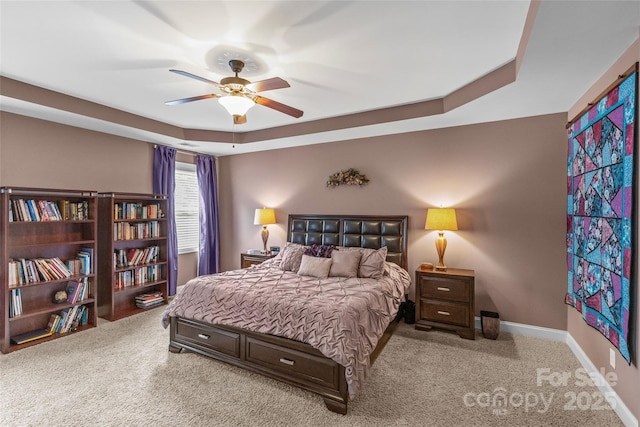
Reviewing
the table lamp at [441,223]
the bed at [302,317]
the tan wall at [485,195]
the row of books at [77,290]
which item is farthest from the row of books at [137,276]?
the table lamp at [441,223]

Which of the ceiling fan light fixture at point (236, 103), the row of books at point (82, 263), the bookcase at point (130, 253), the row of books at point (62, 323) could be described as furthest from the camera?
the bookcase at point (130, 253)

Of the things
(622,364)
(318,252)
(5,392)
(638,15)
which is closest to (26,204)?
(5,392)

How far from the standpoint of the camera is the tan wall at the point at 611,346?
1946 mm

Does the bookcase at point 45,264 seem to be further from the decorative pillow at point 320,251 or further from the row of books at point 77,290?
the decorative pillow at point 320,251

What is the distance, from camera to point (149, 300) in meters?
4.46

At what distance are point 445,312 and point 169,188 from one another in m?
4.58

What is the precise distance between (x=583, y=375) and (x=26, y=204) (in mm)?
5805

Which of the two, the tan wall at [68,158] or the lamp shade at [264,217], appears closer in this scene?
the tan wall at [68,158]

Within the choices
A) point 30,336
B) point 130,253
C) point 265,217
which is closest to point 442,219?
point 265,217

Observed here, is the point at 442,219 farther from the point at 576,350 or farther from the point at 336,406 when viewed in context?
the point at 336,406

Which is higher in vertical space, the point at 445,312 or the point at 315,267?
the point at 315,267

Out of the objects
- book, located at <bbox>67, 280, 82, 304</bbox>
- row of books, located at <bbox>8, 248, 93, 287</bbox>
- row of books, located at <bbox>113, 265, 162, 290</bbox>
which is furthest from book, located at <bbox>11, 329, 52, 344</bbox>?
row of books, located at <bbox>113, 265, 162, 290</bbox>

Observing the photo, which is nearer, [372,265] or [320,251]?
[372,265]

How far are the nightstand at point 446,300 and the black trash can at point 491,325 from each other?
0.16 metres
